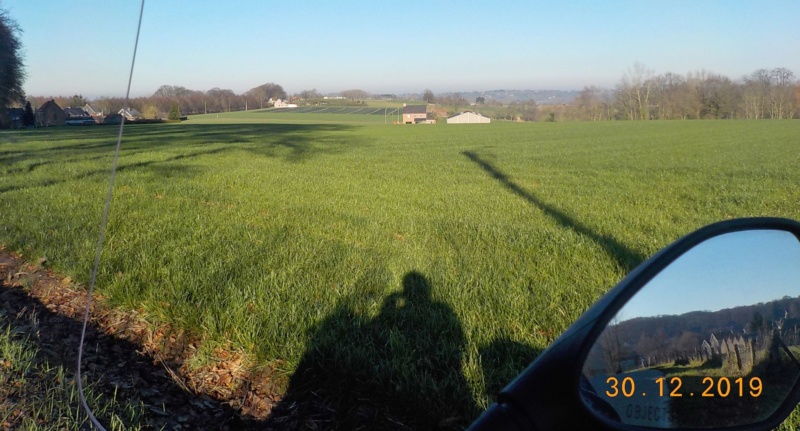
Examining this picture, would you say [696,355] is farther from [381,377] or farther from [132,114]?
[381,377]

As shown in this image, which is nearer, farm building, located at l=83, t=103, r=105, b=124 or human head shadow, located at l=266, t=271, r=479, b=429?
farm building, located at l=83, t=103, r=105, b=124

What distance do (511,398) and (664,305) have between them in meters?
0.31

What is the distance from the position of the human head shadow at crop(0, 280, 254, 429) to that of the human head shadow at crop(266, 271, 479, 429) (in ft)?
1.06

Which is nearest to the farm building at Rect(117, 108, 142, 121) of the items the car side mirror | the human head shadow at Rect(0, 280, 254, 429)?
the human head shadow at Rect(0, 280, 254, 429)

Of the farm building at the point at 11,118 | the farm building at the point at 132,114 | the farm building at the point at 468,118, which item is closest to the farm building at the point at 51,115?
the farm building at the point at 11,118

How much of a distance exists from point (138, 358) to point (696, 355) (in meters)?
2.93

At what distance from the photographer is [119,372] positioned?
291 centimetres

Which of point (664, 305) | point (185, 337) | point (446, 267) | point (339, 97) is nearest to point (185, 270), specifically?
point (185, 337)

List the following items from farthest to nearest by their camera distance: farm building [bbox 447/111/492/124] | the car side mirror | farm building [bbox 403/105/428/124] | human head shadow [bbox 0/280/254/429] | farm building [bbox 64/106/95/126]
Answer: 1. farm building [bbox 403/105/428/124]
2. farm building [bbox 447/111/492/124]
3. human head shadow [bbox 0/280/254/429]
4. farm building [bbox 64/106/95/126]
5. the car side mirror

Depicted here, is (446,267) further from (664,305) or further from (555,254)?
(664,305)

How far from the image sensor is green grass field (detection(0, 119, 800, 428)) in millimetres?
2822

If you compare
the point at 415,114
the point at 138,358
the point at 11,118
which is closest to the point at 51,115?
the point at 11,118

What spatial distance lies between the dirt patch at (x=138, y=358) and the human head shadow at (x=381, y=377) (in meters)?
0.17

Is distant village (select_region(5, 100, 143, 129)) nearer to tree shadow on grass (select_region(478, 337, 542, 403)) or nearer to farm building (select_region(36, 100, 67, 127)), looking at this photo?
farm building (select_region(36, 100, 67, 127))
